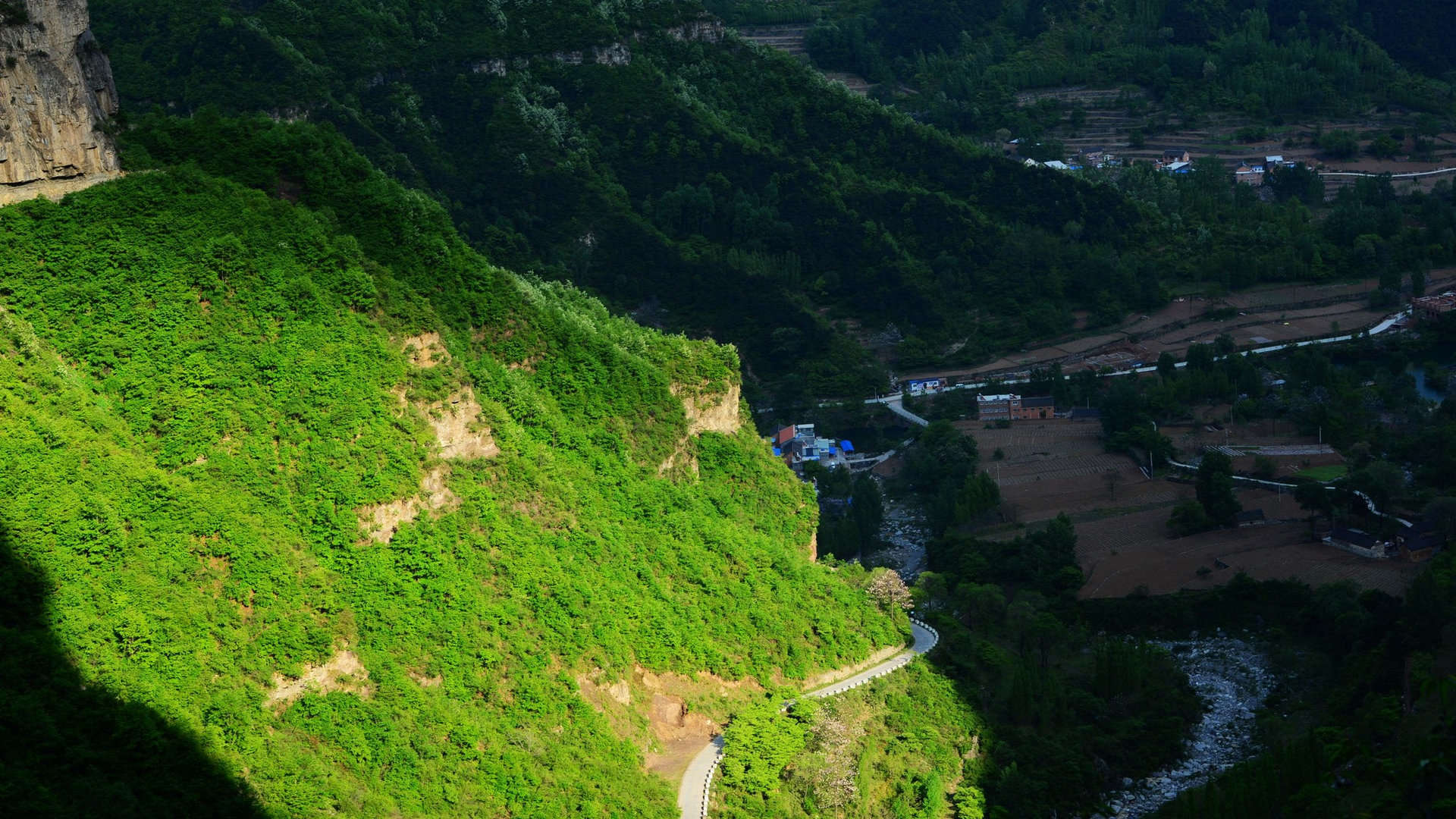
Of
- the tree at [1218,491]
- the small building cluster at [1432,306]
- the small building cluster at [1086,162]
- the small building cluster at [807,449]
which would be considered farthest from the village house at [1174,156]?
the tree at [1218,491]

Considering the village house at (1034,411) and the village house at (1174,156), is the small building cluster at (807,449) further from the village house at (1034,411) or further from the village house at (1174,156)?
the village house at (1174,156)

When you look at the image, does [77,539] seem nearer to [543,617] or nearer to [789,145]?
[543,617]

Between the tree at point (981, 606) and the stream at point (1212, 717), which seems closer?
the stream at point (1212, 717)

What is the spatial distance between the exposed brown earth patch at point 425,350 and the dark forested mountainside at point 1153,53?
84638mm

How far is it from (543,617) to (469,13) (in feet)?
223

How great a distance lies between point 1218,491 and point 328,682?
142 feet

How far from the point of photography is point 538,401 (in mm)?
50500

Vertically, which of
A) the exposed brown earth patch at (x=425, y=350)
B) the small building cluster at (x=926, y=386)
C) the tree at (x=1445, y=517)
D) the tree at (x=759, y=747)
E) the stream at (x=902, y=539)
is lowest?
the small building cluster at (x=926, y=386)

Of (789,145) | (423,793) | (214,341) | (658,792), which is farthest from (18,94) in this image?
(789,145)

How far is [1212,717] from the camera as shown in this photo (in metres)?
58.2

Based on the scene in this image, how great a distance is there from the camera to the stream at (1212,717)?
52906 mm

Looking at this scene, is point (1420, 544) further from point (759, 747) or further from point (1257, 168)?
point (1257, 168)

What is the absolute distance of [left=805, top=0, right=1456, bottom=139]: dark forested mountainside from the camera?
427ft

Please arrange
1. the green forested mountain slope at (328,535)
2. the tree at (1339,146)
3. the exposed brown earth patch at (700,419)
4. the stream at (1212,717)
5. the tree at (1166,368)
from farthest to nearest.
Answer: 1. the tree at (1339,146)
2. the tree at (1166,368)
3. the exposed brown earth patch at (700,419)
4. the stream at (1212,717)
5. the green forested mountain slope at (328,535)
